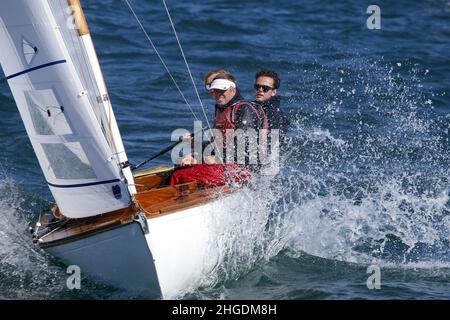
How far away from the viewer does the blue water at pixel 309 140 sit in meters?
5.68

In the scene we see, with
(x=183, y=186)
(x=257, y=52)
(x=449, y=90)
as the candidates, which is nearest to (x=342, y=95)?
(x=449, y=90)

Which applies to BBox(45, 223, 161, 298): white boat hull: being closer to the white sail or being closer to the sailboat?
the sailboat

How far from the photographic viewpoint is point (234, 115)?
5.79 meters

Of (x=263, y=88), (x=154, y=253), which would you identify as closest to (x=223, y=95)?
(x=263, y=88)

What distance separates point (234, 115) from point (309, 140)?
2912 mm

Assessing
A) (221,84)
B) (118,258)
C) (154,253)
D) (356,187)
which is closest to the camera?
(154,253)

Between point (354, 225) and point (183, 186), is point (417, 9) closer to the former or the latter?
point (354, 225)

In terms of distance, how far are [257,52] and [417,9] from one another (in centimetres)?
411

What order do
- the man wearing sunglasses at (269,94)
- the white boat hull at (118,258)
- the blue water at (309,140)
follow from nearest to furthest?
the white boat hull at (118,258)
the blue water at (309,140)
the man wearing sunglasses at (269,94)

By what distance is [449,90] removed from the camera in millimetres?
10461

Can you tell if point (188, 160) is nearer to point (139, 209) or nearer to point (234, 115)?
point (234, 115)

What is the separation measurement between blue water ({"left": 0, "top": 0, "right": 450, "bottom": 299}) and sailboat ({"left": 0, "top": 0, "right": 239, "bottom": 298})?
27 centimetres

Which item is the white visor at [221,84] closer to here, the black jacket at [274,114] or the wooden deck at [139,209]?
the black jacket at [274,114]

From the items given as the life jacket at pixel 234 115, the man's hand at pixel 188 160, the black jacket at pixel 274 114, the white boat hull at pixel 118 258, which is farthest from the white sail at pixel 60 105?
the black jacket at pixel 274 114
